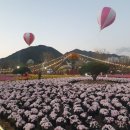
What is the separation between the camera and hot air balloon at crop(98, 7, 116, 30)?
42094 millimetres

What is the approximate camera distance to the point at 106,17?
42125mm

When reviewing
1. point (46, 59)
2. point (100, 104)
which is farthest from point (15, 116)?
point (46, 59)

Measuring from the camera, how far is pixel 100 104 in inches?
654

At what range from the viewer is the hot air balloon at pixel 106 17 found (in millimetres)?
42094

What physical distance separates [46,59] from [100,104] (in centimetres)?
12690

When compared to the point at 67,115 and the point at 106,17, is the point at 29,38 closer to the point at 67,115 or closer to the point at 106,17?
the point at 106,17

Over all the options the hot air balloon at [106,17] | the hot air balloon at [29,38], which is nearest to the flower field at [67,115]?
the hot air balloon at [106,17]

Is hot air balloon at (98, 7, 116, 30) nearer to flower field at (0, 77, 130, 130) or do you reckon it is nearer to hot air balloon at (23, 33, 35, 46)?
Answer: hot air balloon at (23, 33, 35, 46)

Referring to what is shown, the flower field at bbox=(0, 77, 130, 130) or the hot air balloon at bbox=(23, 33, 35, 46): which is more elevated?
the hot air balloon at bbox=(23, 33, 35, 46)

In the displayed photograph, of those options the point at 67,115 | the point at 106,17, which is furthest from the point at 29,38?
the point at 67,115

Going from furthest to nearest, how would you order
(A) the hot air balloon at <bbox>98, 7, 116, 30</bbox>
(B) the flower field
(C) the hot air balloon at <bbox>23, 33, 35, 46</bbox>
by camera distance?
(C) the hot air balloon at <bbox>23, 33, 35, 46</bbox>, (A) the hot air balloon at <bbox>98, 7, 116, 30</bbox>, (B) the flower field

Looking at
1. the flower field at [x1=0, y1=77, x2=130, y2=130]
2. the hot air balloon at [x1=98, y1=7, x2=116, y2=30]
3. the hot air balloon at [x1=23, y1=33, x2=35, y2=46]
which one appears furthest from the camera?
the hot air balloon at [x1=23, y1=33, x2=35, y2=46]

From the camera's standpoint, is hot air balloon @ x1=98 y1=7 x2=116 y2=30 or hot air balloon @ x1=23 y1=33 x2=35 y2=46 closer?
hot air balloon @ x1=98 y1=7 x2=116 y2=30

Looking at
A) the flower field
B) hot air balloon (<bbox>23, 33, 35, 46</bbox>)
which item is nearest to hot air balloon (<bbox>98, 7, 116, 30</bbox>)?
hot air balloon (<bbox>23, 33, 35, 46</bbox>)
